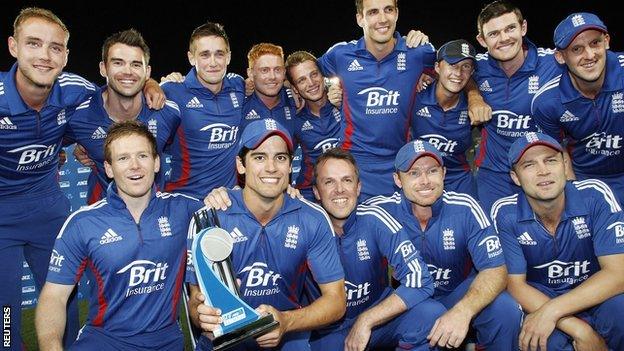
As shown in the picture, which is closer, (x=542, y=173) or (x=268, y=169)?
(x=268, y=169)

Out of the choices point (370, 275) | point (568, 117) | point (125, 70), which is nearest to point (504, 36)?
point (568, 117)

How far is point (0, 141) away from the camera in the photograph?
11.3 ft

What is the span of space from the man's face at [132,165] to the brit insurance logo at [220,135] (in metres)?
1.16

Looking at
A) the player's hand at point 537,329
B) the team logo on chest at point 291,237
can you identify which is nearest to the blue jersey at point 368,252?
the team logo on chest at point 291,237

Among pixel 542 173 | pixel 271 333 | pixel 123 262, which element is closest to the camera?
pixel 271 333

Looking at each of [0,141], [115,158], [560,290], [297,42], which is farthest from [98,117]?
[297,42]

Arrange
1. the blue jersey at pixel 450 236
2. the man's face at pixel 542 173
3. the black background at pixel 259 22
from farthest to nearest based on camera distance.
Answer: the black background at pixel 259 22 < the blue jersey at pixel 450 236 < the man's face at pixel 542 173

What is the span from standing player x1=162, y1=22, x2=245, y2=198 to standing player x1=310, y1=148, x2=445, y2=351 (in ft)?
3.41

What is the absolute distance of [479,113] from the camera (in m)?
3.87

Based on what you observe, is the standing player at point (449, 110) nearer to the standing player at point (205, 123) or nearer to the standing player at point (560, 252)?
the standing player at point (560, 252)

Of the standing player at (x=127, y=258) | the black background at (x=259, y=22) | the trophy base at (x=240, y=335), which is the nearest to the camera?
the trophy base at (x=240, y=335)

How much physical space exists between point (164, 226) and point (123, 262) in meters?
0.27

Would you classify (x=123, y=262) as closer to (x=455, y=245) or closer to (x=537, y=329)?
(x=455, y=245)

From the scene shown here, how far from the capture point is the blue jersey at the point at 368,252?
3.25 m
